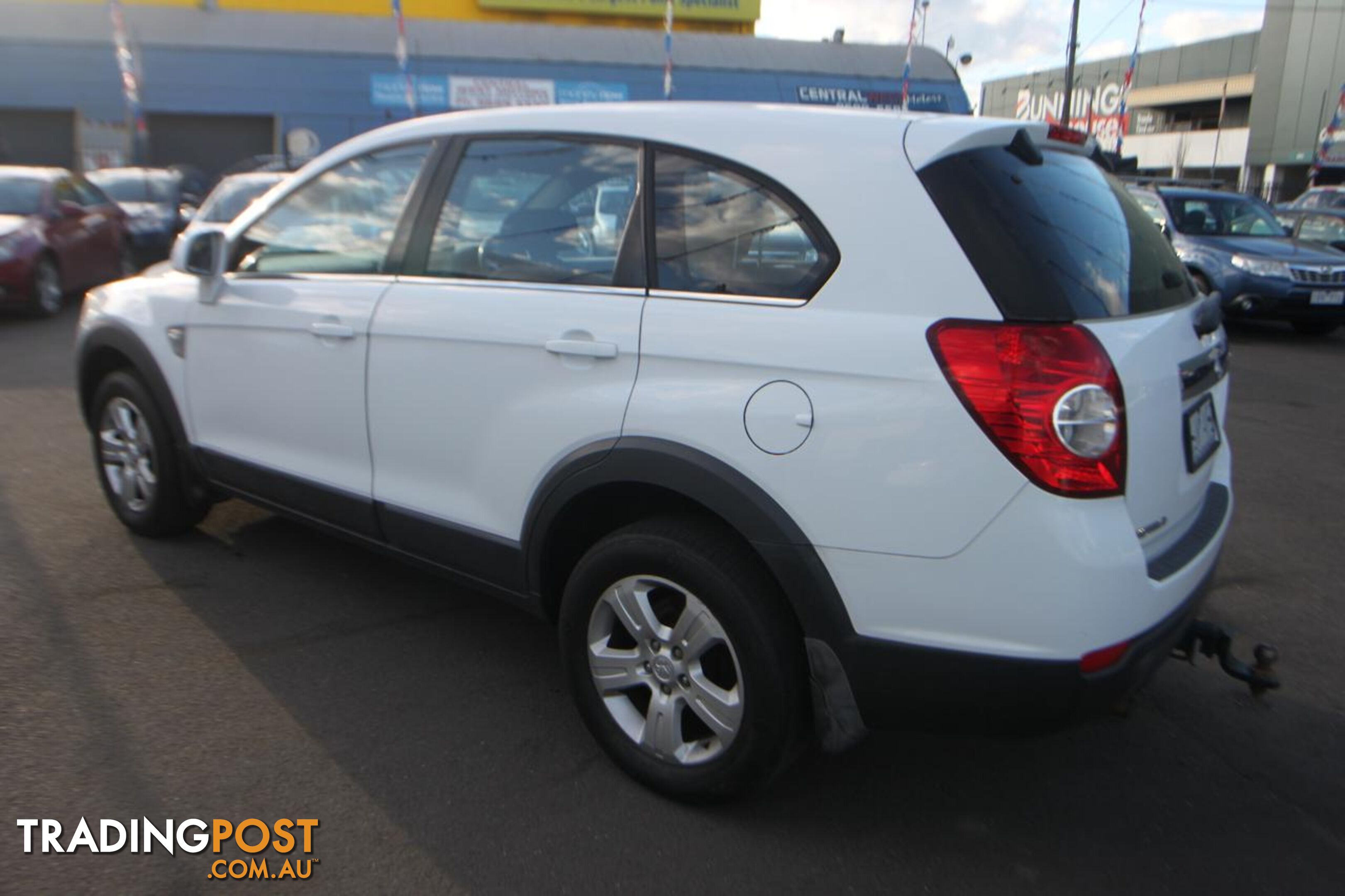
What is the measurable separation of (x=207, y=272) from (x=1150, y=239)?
3.24 metres

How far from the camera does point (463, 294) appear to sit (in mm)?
3195

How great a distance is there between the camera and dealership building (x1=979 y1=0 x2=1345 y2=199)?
38719mm

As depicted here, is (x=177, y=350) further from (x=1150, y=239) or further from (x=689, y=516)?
(x=1150, y=239)

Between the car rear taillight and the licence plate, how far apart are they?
0.47 meters

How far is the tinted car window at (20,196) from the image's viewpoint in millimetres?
11047

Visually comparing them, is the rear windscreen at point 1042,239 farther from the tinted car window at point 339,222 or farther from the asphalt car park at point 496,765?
the tinted car window at point 339,222

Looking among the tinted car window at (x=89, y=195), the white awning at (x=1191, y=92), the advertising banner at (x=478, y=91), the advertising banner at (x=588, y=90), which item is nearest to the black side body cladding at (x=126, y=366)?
the tinted car window at (x=89, y=195)

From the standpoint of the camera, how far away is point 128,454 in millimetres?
4586

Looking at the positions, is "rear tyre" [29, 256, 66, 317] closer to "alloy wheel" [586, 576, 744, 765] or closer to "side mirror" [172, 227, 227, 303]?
"side mirror" [172, 227, 227, 303]

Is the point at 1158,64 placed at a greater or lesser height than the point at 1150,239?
greater

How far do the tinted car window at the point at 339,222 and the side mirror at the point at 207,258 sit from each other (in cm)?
6

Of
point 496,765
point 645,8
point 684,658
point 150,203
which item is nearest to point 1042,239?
point 684,658

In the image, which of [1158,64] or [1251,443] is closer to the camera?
[1251,443]

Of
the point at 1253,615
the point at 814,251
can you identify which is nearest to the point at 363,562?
the point at 814,251
